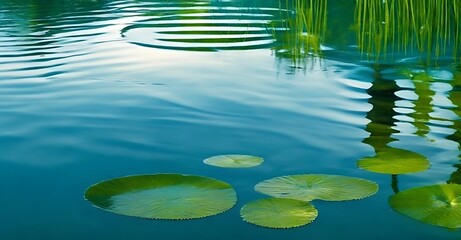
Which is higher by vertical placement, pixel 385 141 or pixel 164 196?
pixel 164 196

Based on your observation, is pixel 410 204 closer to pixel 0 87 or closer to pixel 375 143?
pixel 375 143

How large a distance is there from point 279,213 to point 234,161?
28.9 inches

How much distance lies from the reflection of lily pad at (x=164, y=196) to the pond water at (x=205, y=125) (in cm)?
6

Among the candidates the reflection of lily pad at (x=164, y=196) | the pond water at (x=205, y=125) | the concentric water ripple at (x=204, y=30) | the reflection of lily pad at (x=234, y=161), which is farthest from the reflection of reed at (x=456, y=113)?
the concentric water ripple at (x=204, y=30)

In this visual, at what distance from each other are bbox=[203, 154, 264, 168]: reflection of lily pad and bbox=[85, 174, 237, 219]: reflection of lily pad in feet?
1.32

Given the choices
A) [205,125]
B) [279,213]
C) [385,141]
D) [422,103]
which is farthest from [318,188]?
[422,103]

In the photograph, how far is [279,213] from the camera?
91.4 inches

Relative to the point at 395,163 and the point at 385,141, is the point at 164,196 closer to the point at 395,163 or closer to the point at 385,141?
the point at 395,163

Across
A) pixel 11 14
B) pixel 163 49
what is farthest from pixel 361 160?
pixel 11 14

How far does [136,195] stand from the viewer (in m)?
2.47

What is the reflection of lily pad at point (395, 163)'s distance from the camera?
2.88 metres

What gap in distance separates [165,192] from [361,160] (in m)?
0.98

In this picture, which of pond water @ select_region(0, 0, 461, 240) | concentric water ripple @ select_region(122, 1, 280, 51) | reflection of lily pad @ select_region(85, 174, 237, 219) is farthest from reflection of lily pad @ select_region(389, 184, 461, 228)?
concentric water ripple @ select_region(122, 1, 280, 51)

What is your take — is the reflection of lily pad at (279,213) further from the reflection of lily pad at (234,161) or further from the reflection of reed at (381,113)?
the reflection of reed at (381,113)
